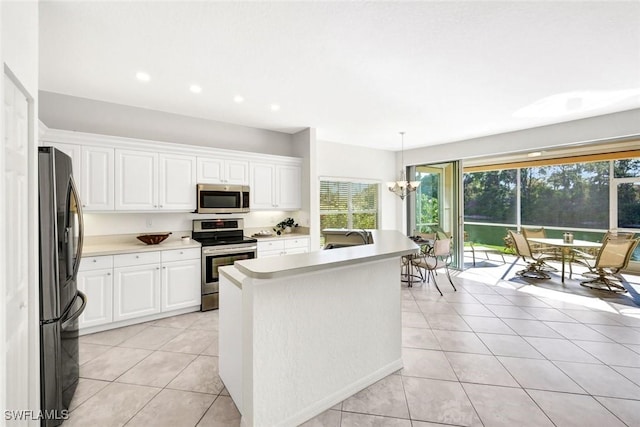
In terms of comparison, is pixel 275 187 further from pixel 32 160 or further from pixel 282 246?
pixel 32 160

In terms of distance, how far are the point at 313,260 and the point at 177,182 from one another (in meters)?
2.86

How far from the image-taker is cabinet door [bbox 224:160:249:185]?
424cm

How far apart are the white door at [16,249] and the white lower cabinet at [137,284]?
1.67 meters

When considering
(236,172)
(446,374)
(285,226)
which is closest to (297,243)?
(285,226)

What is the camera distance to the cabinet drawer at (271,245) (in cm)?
430

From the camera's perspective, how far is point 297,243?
185 inches

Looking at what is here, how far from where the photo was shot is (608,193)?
238 inches

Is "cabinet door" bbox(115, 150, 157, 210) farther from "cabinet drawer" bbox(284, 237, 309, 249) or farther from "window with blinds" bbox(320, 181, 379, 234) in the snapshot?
"window with blinds" bbox(320, 181, 379, 234)

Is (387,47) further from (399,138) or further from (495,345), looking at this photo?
(399,138)

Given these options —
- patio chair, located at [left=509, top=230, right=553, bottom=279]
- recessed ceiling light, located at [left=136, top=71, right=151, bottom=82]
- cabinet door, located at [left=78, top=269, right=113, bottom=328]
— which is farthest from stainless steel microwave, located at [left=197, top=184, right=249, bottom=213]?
patio chair, located at [left=509, top=230, right=553, bottom=279]

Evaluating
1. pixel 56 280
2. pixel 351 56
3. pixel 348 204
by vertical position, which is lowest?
pixel 56 280

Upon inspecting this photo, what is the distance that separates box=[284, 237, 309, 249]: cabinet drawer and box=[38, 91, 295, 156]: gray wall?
1578 mm

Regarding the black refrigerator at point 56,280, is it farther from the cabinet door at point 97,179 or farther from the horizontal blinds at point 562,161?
the horizontal blinds at point 562,161

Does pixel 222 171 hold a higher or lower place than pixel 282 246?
higher
